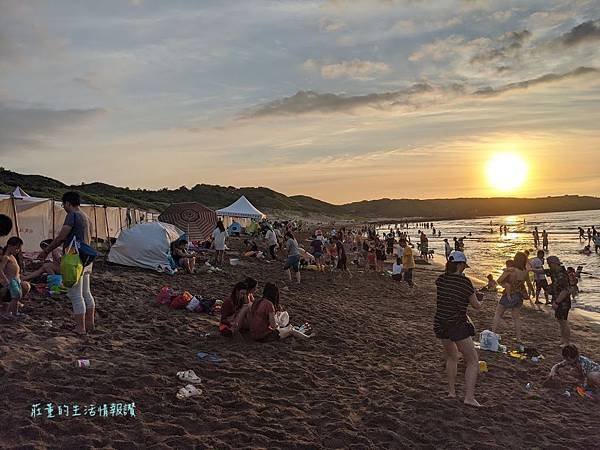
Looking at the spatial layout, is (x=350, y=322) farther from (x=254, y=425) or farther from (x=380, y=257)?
(x=380, y=257)

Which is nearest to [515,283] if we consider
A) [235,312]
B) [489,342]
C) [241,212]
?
[489,342]

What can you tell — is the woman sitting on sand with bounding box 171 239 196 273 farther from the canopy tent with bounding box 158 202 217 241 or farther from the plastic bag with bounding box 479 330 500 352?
the plastic bag with bounding box 479 330 500 352

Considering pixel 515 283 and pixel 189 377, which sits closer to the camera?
pixel 189 377

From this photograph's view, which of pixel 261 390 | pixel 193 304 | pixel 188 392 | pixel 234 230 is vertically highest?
pixel 234 230

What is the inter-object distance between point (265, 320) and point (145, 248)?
7.43 meters

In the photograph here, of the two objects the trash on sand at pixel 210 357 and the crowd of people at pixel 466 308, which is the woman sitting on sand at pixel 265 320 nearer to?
the trash on sand at pixel 210 357

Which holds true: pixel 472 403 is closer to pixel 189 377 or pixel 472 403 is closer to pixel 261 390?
pixel 261 390

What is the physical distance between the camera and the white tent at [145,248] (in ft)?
44.8

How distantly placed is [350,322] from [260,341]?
2.72 m

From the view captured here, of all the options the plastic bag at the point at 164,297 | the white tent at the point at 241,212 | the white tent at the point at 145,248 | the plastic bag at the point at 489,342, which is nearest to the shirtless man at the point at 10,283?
the plastic bag at the point at 164,297

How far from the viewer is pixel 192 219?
2127 centimetres

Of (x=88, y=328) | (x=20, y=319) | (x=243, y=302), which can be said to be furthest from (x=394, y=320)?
(x=20, y=319)

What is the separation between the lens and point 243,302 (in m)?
7.91

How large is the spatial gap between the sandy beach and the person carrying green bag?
1.37 feet
